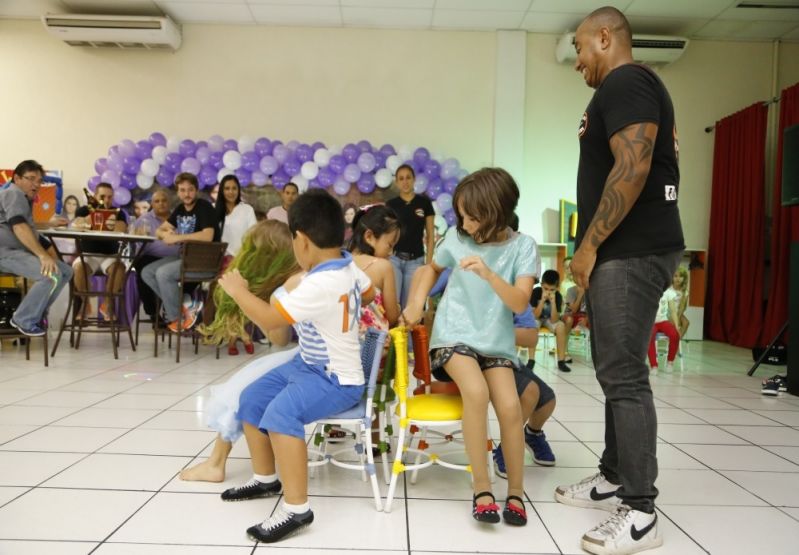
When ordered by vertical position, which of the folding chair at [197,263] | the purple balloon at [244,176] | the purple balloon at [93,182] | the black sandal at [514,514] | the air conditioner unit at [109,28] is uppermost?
the air conditioner unit at [109,28]

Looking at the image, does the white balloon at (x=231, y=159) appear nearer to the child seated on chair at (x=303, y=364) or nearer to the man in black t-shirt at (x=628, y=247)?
the child seated on chair at (x=303, y=364)

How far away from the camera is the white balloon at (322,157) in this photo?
21.2ft

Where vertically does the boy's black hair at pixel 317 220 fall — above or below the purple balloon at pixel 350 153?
below

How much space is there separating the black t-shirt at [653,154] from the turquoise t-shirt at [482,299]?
0.90 ft

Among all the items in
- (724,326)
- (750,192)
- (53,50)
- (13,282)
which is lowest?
(724,326)

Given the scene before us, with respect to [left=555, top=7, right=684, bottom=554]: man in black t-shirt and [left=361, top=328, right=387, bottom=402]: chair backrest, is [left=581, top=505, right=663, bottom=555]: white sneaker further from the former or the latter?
[left=361, top=328, right=387, bottom=402]: chair backrest

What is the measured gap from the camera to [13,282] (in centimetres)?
534

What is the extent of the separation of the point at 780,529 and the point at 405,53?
6.48 metres

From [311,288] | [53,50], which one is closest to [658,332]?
[311,288]

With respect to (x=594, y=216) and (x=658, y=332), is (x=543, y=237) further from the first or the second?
(x=594, y=216)

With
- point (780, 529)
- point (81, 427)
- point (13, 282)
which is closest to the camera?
point (780, 529)

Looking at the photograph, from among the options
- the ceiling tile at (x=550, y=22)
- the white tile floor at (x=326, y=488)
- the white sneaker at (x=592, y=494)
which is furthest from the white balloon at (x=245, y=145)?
the white sneaker at (x=592, y=494)

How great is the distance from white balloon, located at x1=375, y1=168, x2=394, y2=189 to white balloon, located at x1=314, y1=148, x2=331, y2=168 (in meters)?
0.56

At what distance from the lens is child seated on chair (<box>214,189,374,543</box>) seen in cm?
162
